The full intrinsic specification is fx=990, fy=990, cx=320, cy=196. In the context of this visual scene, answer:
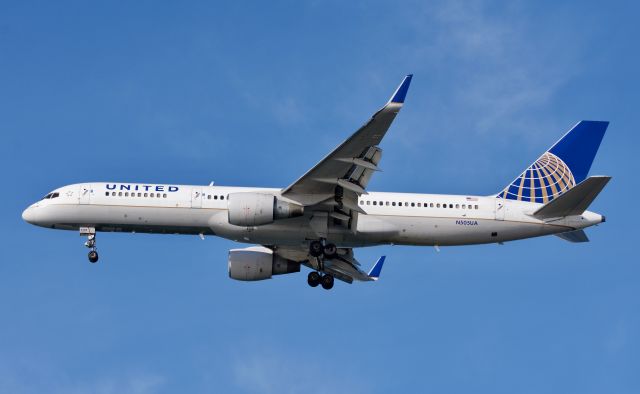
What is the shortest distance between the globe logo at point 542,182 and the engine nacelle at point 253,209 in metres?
12.1

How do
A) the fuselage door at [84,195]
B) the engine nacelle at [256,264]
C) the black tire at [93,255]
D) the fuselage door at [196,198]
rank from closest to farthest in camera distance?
the fuselage door at [196,198] → the fuselage door at [84,195] → the black tire at [93,255] → the engine nacelle at [256,264]

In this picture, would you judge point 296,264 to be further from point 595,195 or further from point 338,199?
point 595,195

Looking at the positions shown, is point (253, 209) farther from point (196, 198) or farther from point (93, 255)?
point (93, 255)

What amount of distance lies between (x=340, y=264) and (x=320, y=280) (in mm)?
2955

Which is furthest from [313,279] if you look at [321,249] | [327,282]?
[321,249]

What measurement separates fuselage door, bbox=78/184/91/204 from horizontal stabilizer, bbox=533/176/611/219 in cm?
2161

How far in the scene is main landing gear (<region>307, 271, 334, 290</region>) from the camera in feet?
163

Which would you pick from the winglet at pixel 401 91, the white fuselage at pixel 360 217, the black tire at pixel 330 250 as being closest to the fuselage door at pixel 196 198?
the white fuselage at pixel 360 217

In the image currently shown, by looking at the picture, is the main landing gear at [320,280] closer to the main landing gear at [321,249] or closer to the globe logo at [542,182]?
the main landing gear at [321,249]

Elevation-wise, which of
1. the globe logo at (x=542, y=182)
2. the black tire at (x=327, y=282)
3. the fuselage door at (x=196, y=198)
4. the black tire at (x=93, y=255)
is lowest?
the black tire at (x=327, y=282)

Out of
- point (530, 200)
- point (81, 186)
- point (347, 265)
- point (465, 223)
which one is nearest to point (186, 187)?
point (81, 186)

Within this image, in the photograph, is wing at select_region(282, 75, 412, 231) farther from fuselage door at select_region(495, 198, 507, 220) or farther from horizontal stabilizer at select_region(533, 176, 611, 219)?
horizontal stabilizer at select_region(533, 176, 611, 219)

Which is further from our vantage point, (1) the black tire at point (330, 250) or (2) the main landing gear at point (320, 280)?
(2) the main landing gear at point (320, 280)

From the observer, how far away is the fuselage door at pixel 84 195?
48.3 meters
